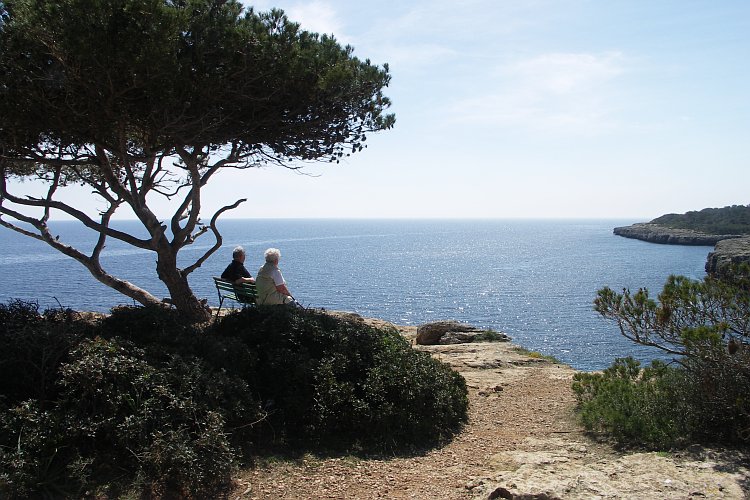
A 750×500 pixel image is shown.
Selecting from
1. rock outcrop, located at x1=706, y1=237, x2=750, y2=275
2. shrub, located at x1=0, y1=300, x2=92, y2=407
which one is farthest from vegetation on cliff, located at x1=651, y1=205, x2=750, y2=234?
shrub, located at x1=0, y1=300, x2=92, y2=407

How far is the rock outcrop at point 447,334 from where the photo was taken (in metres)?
12.7

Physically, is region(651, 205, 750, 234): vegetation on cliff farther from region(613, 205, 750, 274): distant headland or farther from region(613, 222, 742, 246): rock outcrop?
region(613, 222, 742, 246): rock outcrop

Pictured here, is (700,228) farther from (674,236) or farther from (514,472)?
(514,472)

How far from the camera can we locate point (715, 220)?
10806 centimetres

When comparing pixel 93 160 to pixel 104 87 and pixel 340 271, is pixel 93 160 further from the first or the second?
pixel 340 271

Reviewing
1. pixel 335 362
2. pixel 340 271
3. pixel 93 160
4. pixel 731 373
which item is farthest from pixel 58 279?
pixel 731 373

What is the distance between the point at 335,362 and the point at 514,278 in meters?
55.1

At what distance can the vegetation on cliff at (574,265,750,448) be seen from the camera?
526cm

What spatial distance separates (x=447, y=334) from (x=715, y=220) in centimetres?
11466

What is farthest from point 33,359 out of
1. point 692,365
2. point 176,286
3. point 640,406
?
point 692,365

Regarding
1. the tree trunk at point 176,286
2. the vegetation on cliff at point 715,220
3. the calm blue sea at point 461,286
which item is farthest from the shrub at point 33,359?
the vegetation on cliff at point 715,220

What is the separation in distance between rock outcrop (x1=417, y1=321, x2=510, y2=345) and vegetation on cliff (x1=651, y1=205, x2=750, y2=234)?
298 feet

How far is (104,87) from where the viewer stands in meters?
7.33

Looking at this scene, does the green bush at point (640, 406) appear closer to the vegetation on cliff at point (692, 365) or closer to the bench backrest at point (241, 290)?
the vegetation on cliff at point (692, 365)
